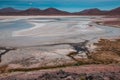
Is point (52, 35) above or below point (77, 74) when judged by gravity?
below

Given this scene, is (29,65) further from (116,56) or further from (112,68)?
(116,56)

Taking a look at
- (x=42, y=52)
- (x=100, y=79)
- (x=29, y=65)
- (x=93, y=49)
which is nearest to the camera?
(x=100, y=79)

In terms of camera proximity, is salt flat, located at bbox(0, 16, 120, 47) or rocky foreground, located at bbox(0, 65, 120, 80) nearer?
rocky foreground, located at bbox(0, 65, 120, 80)

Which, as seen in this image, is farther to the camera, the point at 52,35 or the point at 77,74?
the point at 52,35

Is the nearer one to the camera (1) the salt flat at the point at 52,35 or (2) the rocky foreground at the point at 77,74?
(2) the rocky foreground at the point at 77,74

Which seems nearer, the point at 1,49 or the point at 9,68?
the point at 9,68

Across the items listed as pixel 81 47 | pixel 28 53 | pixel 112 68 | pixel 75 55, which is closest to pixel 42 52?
pixel 28 53

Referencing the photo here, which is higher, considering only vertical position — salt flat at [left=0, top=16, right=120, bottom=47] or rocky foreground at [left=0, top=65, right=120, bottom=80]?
rocky foreground at [left=0, top=65, right=120, bottom=80]

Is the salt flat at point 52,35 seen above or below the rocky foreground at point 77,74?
below

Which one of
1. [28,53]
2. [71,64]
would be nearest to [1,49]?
[28,53]

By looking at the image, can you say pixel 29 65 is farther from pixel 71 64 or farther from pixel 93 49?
pixel 93 49

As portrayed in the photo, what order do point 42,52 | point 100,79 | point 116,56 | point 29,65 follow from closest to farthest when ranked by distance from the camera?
point 100,79 < point 29,65 < point 116,56 < point 42,52
